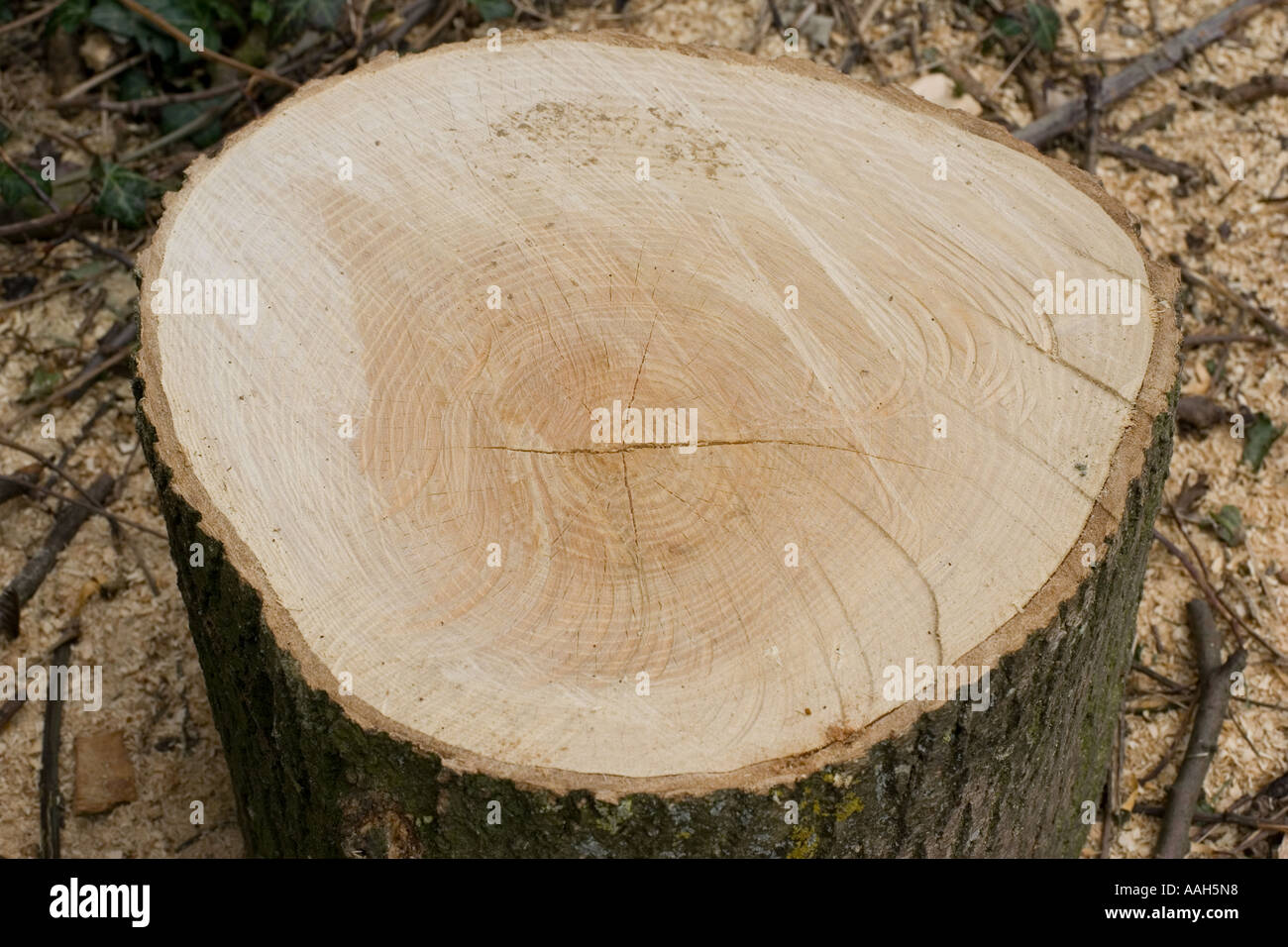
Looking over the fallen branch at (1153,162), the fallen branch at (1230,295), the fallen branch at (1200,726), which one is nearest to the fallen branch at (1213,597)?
the fallen branch at (1200,726)

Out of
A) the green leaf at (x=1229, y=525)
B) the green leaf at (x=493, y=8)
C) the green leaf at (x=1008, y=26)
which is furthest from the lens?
the green leaf at (x=1008, y=26)

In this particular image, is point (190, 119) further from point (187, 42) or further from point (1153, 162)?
point (1153, 162)

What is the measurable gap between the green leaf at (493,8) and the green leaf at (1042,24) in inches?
63.4

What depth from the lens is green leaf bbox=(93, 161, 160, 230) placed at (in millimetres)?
3893

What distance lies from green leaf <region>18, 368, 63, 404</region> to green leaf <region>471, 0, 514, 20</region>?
65.1 inches

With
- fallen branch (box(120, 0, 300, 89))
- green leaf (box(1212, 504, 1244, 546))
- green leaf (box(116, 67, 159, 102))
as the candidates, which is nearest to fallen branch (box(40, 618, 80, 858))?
fallen branch (box(120, 0, 300, 89))

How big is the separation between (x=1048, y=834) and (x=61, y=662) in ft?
7.18

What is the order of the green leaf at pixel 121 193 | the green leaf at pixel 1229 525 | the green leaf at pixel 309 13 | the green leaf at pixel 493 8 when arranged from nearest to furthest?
the green leaf at pixel 1229 525 < the green leaf at pixel 121 193 < the green leaf at pixel 309 13 < the green leaf at pixel 493 8

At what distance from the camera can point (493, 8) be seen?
442cm

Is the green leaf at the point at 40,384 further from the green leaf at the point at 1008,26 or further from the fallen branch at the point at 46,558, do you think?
the green leaf at the point at 1008,26

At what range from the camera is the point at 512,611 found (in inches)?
85.8

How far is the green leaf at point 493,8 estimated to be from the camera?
173 inches
